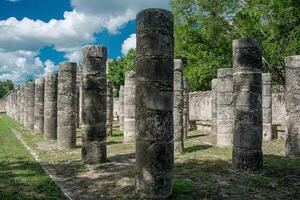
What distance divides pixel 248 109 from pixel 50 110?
1067 cm

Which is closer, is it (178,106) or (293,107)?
(293,107)

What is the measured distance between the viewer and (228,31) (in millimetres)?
24391

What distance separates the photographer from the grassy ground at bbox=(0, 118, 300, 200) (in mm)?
7984

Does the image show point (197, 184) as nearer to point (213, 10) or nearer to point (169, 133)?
point (169, 133)

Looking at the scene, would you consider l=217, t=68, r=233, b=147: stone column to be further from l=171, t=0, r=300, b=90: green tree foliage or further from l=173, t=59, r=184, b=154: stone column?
l=171, t=0, r=300, b=90: green tree foliage

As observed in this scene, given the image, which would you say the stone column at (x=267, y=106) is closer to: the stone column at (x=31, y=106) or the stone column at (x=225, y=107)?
the stone column at (x=225, y=107)

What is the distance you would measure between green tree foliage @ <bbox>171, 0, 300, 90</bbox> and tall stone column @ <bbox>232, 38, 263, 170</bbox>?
1048cm

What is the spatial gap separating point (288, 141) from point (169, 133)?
6.69 m

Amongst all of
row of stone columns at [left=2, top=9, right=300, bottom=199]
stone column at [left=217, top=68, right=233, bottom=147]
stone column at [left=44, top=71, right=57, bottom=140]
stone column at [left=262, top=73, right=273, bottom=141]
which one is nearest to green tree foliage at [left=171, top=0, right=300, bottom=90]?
stone column at [left=262, top=73, right=273, bottom=141]

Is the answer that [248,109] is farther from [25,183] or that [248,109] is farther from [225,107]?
[25,183]

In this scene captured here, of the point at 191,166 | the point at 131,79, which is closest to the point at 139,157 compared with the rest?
the point at 191,166

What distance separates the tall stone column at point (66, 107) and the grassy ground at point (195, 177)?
46.5 inches

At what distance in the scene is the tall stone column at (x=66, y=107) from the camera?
15055 mm

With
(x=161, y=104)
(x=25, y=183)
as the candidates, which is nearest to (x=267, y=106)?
(x=161, y=104)
